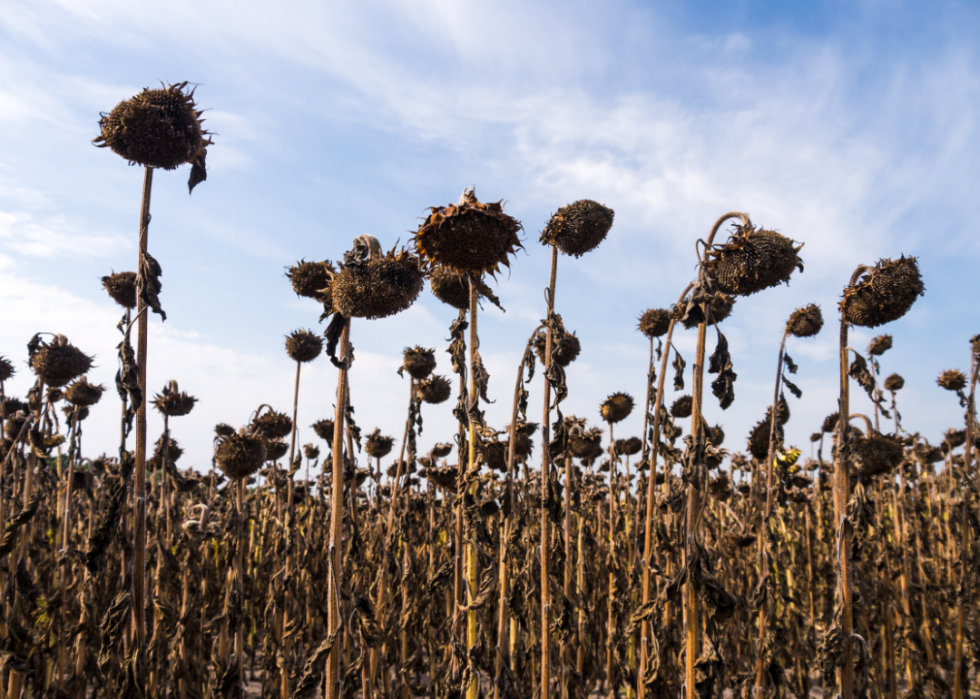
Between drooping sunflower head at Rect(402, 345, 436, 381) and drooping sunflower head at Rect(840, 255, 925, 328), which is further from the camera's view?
drooping sunflower head at Rect(402, 345, 436, 381)

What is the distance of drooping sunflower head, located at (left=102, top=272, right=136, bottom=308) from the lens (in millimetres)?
5246

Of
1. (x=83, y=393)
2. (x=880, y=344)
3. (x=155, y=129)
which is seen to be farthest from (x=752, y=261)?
(x=880, y=344)

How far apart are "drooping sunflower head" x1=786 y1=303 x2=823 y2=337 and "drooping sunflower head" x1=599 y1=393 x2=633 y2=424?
2360mm

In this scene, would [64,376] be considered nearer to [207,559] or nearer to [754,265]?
[207,559]

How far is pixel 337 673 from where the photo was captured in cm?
274

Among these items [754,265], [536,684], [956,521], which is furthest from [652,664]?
[956,521]

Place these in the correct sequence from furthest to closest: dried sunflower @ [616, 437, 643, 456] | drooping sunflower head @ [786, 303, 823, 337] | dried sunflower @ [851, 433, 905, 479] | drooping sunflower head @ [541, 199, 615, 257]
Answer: dried sunflower @ [616, 437, 643, 456] < drooping sunflower head @ [786, 303, 823, 337] < dried sunflower @ [851, 433, 905, 479] < drooping sunflower head @ [541, 199, 615, 257]

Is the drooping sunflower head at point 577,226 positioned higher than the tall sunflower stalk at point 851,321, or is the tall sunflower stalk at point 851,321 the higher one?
the drooping sunflower head at point 577,226

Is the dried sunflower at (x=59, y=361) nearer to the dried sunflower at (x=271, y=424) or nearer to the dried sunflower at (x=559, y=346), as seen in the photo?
the dried sunflower at (x=271, y=424)

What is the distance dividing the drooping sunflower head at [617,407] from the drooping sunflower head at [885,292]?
3494 millimetres

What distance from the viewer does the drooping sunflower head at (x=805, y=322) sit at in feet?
16.1

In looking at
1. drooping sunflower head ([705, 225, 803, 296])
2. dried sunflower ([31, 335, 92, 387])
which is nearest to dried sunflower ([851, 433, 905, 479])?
drooping sunflower head ([705, 225, 803, 296])

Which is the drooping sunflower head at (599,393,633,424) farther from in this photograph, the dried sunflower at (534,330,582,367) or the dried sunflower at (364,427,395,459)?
the dried sunflower at (364,427,395,459)

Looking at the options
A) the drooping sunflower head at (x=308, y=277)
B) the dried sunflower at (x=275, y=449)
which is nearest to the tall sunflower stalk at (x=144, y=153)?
the drooping sunflower head at (x=308, y=277)
